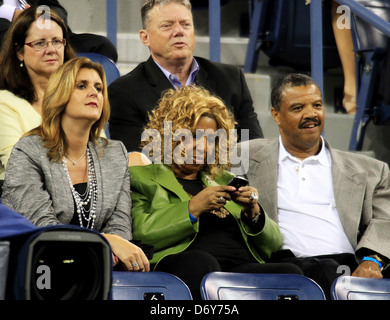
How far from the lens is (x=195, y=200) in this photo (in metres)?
1.99

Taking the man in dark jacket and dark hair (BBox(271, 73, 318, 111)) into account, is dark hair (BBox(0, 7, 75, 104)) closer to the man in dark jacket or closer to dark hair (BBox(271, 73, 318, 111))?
the man in dark jacket

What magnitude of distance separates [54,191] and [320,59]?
163 cm

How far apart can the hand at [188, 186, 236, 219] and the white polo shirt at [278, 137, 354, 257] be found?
1.25ft

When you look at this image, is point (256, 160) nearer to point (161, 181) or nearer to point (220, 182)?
point (220, 182)

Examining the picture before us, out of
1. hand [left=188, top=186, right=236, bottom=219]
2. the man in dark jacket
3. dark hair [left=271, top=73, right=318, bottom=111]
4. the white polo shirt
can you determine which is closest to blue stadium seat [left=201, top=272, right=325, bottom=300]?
hand [left=188, top=186, right=236, bottom=219]

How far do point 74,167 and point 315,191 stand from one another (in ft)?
2.52

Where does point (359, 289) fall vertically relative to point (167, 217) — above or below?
below

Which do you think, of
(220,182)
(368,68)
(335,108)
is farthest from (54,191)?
(335,108)

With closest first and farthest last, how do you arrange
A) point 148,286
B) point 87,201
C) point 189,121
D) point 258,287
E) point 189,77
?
point 148,286 → point 258,287 → point 87,201 → point 189,121 → point 189,77

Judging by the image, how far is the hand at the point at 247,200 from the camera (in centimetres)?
201

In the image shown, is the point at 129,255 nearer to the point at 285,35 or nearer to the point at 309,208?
the point at 309,208

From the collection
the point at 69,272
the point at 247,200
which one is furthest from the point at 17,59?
the point at 69,272

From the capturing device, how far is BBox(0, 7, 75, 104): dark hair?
7.85ft

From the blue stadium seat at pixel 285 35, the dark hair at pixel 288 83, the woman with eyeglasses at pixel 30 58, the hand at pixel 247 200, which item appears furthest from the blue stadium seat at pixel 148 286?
the blue stadium seat at pixel 285 35
